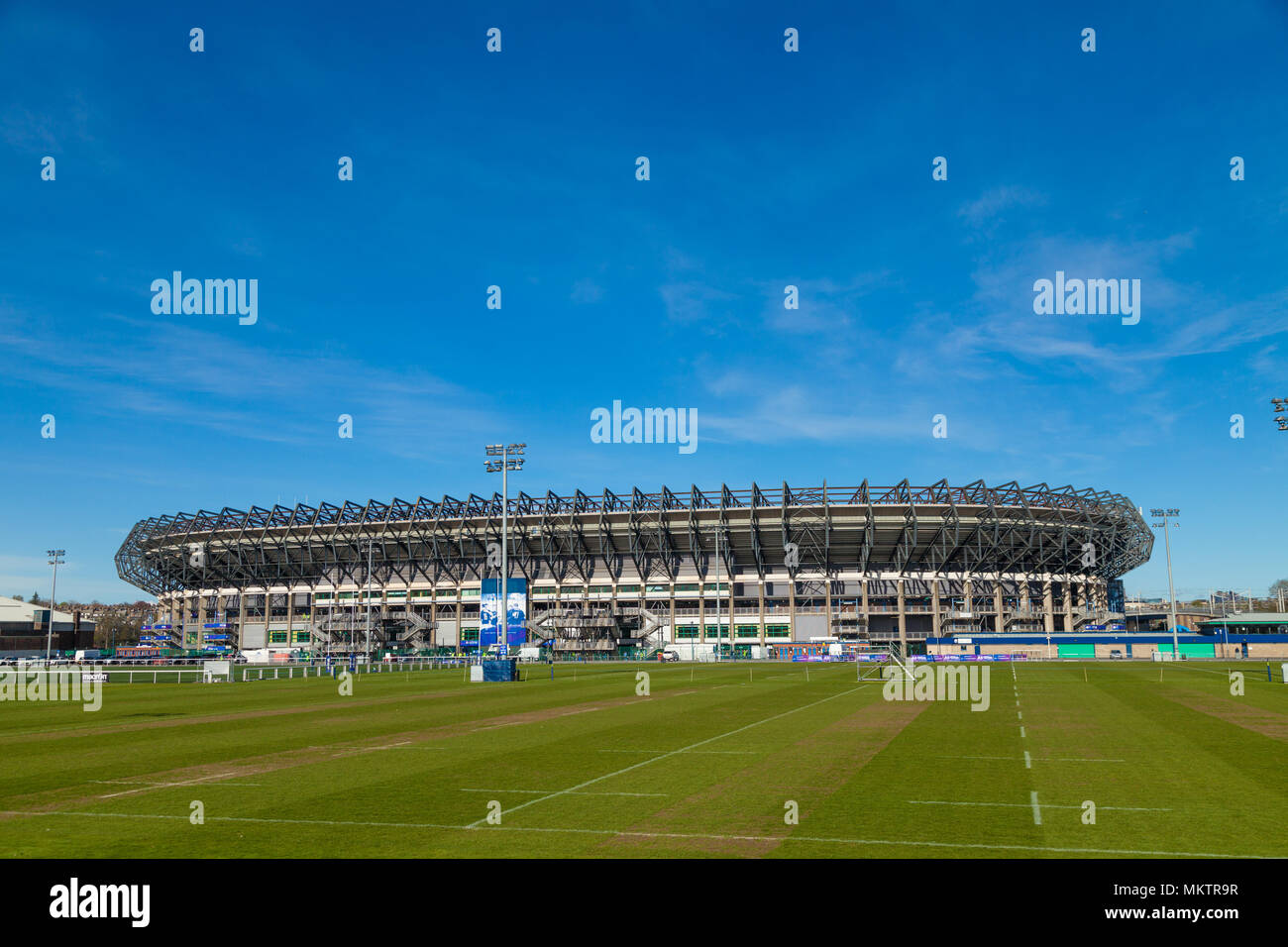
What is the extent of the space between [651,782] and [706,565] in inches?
4830

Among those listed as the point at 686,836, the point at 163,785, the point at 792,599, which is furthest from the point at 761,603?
the point at 686,836

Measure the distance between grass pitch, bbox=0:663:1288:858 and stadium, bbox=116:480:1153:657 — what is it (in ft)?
319

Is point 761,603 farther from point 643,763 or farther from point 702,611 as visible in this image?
point 643,763

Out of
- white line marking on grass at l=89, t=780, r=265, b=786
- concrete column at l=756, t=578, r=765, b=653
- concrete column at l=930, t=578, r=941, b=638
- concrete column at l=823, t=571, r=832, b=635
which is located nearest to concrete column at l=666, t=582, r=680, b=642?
concrete column at l=756, t=578, r=765, b=653

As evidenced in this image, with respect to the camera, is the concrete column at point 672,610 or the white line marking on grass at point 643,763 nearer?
the white line marking on grass at point 643,763

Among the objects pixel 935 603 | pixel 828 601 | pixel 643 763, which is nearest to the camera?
pixel 643 763

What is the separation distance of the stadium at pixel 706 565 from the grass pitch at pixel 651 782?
319 feet

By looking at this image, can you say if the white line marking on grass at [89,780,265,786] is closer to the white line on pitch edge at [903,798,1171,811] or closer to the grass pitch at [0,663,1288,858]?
the grass pitch at [0,663,1288,858]

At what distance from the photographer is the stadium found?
13088 cm

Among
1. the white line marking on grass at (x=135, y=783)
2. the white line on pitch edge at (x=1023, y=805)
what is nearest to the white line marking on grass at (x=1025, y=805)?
the white line on pitch edge at (x=1023, y=805)

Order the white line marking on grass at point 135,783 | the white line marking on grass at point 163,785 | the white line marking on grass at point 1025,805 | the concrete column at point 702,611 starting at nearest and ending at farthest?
the white line marking on grass at point 1025,805 < the white line marking on grass at point 163,785 < the white line marking on grass at point 135,783 < the concrete column at point 702,611

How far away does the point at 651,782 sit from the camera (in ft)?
56.6

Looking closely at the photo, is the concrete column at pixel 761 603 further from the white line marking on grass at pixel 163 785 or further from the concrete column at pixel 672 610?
the white line marking on grass at pixel 163 785

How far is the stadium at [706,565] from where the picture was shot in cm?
13088
